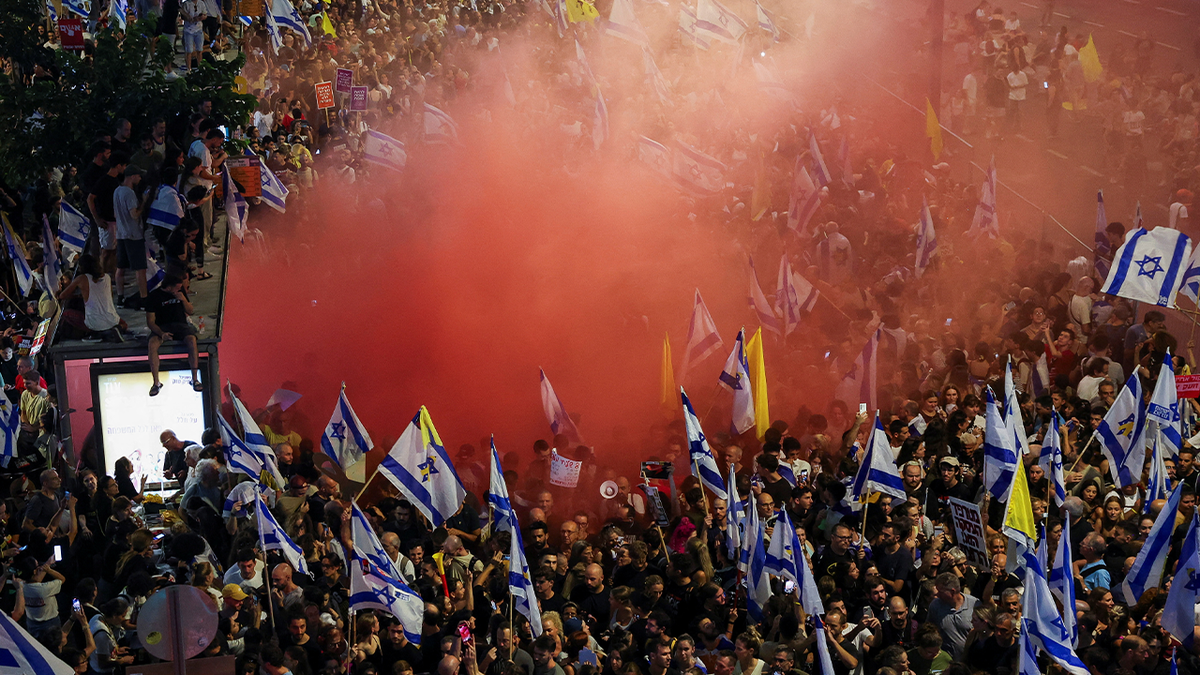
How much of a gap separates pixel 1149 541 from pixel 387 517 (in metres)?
5.62

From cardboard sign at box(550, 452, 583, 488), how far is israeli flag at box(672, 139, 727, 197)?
28.4 ft

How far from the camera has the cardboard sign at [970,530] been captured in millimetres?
10320

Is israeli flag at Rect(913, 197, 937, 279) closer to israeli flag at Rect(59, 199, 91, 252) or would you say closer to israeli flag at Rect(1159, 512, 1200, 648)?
israeli flag at Rect(1159, 512, 1200, 648)

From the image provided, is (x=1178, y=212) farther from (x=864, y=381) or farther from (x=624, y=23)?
(x=624, y=23)

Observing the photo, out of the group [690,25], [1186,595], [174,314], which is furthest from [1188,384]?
[690,25]

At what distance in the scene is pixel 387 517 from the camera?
11453mm

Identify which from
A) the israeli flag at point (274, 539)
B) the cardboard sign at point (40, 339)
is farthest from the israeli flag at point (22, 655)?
the cardboard sign at point (40, 339)

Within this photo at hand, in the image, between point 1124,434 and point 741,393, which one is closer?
point 1124,434

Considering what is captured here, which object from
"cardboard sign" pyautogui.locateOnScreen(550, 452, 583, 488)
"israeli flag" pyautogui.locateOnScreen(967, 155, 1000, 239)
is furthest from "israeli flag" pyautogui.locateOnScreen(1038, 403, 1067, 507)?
"israeli flag" pyautogui.locateOnScreen(967, 155, 1000, 239)

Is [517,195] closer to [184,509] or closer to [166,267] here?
[166,267]

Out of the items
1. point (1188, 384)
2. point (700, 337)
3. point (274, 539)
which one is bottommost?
point (274, 539)

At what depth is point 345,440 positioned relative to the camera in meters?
12.2

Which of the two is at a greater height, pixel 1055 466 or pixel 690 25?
pixel 690 25

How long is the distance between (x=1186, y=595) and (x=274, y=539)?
19.7 ft
